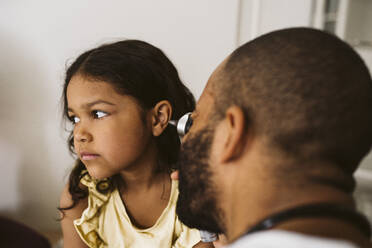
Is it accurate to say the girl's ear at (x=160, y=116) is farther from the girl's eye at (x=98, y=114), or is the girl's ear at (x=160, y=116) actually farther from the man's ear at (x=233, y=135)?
the man's ear at (x=233, y=135)

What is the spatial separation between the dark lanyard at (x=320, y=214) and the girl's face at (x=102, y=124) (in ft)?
1.61

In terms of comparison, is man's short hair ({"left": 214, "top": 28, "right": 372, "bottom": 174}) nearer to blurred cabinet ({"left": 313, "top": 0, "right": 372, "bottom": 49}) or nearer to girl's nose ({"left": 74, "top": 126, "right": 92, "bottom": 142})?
girl's nose ({"left": 74, "top": 126, "right": 92, "bottom": 142})

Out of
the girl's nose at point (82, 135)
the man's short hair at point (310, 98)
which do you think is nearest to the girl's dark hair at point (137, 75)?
the girl's nose at point (82, 135)

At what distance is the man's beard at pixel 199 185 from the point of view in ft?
1.93

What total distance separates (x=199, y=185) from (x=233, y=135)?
139 mm

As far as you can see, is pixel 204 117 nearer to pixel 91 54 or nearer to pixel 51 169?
pixel 91 54

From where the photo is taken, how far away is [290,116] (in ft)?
1.59

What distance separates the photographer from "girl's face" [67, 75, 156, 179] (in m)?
0.83

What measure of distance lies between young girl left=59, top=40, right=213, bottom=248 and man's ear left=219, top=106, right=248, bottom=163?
0.38 m

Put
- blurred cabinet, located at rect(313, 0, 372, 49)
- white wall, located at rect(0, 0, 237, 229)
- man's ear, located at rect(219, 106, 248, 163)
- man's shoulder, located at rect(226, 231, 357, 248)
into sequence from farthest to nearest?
blurred cabinet, located at rect(313, 0, 372, 49)
white wall, located at rect(0, 0, 237, 229)
man's ear, located at rect(219, 106, 248, 163)
man's shoulder, located at rect(226, 231, 357, 248)

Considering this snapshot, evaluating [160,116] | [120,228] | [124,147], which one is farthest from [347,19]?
[120,228]

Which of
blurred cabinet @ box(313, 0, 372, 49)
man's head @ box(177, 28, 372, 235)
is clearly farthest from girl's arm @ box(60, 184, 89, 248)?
blurred cabinet @ box(313, 0, 372, 49)

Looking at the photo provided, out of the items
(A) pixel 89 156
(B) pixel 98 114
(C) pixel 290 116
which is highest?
(C) pixel 290 116

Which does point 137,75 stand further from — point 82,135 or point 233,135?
point 233,135
